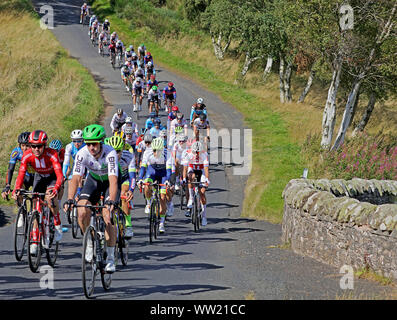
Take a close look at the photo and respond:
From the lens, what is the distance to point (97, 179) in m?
9.75

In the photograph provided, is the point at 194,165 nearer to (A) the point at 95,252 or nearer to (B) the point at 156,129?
(B) the point at 156,129

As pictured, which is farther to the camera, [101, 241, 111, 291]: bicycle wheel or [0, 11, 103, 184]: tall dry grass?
[0, 11, 103, 184]: tall dry grass

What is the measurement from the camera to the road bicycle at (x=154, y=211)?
44.9 ft

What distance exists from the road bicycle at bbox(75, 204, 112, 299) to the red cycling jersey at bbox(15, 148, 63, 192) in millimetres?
1704

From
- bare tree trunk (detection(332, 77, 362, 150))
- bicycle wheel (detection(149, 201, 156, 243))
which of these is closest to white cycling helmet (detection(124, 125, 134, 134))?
bicycle wheel (detection(149, 201, 156, 243))

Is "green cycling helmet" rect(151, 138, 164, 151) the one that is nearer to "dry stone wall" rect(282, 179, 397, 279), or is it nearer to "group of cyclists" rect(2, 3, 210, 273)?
"group of cyclists" rect(2, 3, 210, 273)

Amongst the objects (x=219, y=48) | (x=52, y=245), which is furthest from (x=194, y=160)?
(x=219, y=48)

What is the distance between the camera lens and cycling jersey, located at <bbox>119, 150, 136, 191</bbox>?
1266cm

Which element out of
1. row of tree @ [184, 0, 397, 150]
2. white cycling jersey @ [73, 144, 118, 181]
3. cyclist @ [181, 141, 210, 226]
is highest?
row of tree @ [184, 0, 397, 150]

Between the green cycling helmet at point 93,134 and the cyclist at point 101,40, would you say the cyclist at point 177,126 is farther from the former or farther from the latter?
the cyclist at point 101,40

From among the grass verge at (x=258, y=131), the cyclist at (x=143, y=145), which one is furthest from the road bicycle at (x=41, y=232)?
the grass verge at (x=258, y=131)
